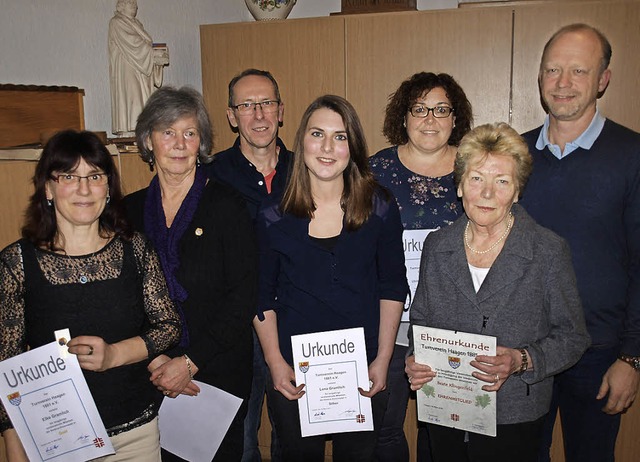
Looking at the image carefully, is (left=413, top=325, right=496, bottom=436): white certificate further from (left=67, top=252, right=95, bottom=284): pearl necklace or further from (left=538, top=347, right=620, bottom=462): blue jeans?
(left=67, top=252, right=95, bottom=284): pearl necklace

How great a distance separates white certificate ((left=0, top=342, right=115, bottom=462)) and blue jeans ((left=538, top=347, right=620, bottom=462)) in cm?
186

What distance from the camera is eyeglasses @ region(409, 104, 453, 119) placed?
2625 millimetres

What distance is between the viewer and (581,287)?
7.53ft

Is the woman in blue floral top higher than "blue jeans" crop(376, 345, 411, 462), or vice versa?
the woman in blue floral top

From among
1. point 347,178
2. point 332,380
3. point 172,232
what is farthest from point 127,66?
point 332,380

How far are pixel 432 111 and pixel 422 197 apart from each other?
16.7 inches

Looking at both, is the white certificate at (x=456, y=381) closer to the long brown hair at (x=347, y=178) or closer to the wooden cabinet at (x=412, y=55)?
the long brown hair at (x=347, y=178)

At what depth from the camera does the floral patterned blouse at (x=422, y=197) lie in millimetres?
2508

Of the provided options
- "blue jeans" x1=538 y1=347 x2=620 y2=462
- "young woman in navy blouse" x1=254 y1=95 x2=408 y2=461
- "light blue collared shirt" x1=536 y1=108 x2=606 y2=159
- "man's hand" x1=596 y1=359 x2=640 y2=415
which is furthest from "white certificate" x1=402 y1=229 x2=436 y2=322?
"man's hand" x1=596 y1=359 x2=640 y2=415

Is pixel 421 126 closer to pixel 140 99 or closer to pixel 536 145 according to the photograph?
pixel 536 145

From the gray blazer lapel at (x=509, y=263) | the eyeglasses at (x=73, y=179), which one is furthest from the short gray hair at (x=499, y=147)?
the eyeglasses at (x=73, y=179)

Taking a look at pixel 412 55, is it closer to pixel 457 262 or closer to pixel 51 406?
pixel 457 262

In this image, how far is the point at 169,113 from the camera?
7.39ft

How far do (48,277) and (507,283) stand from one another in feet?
5.13
